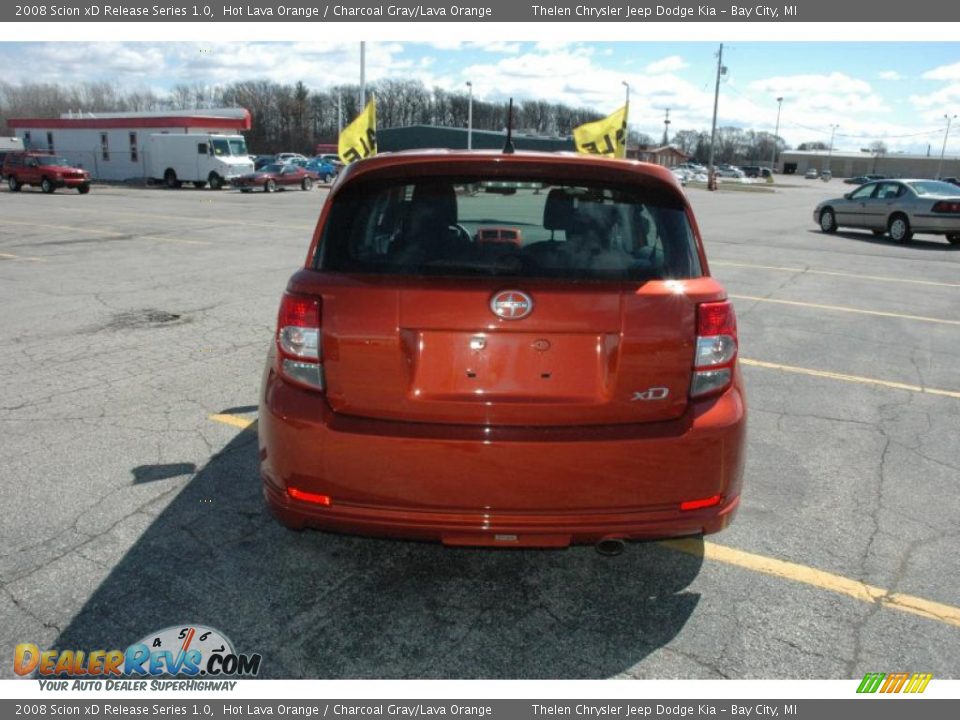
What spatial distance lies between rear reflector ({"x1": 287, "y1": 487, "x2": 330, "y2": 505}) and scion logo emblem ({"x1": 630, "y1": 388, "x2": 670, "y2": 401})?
3.92ft

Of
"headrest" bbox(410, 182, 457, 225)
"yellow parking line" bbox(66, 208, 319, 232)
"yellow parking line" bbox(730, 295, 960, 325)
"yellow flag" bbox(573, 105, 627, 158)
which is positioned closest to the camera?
"headrest" bbox(410, 182, 457, 225)

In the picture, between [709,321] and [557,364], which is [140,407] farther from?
[709,321]

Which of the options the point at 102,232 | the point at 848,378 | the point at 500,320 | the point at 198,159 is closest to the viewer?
the point at 500,320

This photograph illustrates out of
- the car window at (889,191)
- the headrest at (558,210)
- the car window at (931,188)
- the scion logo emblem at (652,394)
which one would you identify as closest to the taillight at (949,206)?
the car window at (931,188)

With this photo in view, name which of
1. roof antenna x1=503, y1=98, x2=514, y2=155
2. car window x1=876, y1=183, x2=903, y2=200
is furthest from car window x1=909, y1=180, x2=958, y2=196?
roof antenna x1=503, y1=98, x2=514, y2=155

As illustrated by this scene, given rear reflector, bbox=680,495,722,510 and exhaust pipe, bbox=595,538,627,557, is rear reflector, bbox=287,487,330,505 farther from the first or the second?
rear reflector, bbox=680,495,722,510

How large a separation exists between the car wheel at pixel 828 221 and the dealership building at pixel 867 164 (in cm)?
13126

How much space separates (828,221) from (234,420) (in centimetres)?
2144

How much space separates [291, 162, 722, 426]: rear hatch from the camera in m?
2.66

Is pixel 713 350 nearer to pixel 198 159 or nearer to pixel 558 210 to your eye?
pixel 558 210

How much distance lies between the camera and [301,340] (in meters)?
2.81

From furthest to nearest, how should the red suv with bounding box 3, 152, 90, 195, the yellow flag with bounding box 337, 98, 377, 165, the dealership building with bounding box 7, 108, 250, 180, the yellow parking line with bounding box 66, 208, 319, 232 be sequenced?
the dealership building with bounding box 7, 108, 250, 180
the red suv with bounding box 3, 152, 90, 195
the yellow parking line with bounding box 66, 208, 319, 232
the yellow flag with bounding box 337, 98, 377, 165

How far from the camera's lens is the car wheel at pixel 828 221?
72.1 ft

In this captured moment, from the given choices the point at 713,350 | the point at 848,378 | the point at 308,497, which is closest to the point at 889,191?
the point at 848,378
